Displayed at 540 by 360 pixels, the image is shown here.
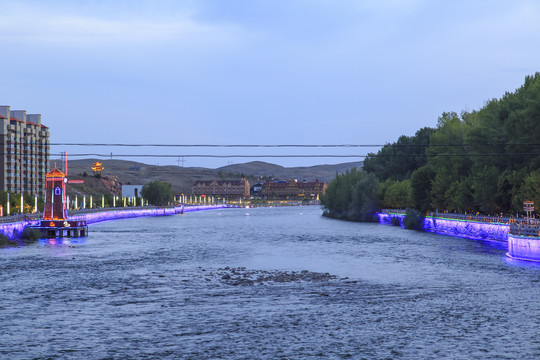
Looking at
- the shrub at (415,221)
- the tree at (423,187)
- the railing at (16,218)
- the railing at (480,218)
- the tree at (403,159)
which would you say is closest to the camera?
the railing at (480,218)

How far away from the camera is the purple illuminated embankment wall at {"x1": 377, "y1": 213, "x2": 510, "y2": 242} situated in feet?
284

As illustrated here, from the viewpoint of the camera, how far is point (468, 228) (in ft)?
324

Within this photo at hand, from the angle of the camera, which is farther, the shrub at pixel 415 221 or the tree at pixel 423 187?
the shrub at pixel 415 221

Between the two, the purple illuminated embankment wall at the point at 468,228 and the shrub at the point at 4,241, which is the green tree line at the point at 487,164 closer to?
the purple illuminated embankment wall at the point at 468,228

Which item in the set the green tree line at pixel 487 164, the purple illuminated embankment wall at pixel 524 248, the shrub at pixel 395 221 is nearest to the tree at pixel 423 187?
the green tree line at pixel 487 164

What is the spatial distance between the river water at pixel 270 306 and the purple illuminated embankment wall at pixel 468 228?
14392 millimetres

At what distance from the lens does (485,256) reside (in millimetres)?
68688

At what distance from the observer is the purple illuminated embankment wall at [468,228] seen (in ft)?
284

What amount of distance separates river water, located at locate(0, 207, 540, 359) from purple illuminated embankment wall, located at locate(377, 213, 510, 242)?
14.4 metres

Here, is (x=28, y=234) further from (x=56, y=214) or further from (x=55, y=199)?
(x=55, y=199)

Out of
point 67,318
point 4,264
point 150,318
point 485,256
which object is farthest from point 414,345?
point 4,264

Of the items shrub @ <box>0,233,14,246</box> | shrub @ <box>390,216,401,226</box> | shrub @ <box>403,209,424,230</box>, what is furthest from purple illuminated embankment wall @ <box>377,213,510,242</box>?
shrub @ <box>0,233,14,246</box>

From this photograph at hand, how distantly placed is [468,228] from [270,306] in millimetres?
65375

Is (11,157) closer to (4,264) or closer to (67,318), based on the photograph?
(4,264)
